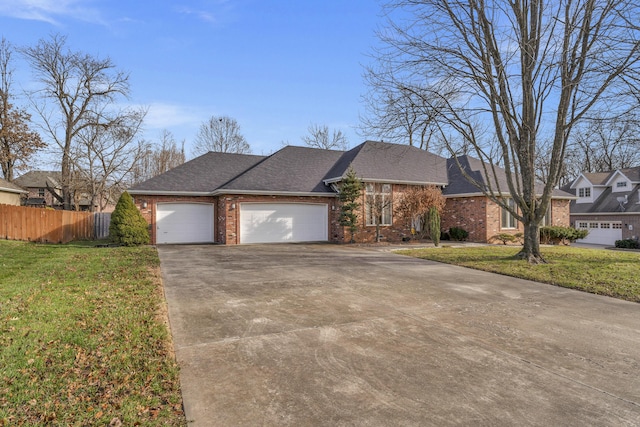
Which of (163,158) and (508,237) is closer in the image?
(508,237)

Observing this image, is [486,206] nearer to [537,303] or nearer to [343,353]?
[537,303]

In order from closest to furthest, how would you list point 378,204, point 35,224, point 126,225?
point 126,225
point 35,224
point 378,204

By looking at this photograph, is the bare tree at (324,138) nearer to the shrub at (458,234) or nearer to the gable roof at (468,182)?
the gable roof at (468,182)

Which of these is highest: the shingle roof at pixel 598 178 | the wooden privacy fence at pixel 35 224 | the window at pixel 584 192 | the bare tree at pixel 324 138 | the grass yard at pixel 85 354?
the bare tree at pixel 324 138

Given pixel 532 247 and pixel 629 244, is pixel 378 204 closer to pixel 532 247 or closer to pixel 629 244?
pixel 532 247

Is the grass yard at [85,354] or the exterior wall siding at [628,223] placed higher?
the exterior wall siding at [628,223]

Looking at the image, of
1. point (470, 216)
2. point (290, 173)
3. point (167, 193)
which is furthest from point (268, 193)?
point (470, 216)

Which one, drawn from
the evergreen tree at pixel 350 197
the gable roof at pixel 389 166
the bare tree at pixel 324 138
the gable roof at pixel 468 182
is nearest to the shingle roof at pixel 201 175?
the gable roof at pixel 389 166

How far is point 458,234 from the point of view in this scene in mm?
19141

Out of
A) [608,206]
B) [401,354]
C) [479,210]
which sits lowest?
[401,354]

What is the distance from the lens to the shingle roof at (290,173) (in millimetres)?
17094

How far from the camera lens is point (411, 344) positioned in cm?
436

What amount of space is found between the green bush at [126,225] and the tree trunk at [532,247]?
581 inches

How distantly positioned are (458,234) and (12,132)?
30545 mm
